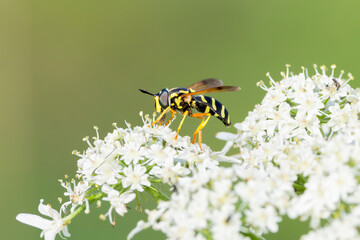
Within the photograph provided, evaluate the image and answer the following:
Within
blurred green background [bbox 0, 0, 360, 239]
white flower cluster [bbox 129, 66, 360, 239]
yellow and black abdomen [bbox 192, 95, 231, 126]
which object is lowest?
white flower cluster [bbox 129, 66, 360, 239]

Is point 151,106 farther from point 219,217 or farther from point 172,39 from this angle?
point 219,217

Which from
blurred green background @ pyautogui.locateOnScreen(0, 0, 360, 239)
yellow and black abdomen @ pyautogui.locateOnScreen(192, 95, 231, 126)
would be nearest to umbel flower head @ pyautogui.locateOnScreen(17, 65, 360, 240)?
yellow and black abdomen @ pyautogui.locateOnScreen(192, 95, 231, 126)

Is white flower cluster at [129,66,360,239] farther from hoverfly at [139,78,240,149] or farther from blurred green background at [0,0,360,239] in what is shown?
blurred green background at [0,0,360,239]

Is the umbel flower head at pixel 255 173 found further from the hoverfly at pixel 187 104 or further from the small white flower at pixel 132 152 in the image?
the hoverfly at pixel 187 104

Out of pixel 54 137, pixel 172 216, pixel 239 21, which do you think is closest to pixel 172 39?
pixel 239 21

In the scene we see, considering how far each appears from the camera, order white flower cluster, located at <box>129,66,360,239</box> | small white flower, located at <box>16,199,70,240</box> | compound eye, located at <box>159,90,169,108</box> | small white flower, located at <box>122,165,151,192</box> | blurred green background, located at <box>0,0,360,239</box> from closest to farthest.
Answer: white flower cluster, located at <box>129,66,360,239</box> → small white flower, located at <box>122,165,151,192</box> → small white flower, located at <box>16,199,70,240</box> → compound eye, located at <box>159,90,169,108</box> → blurred green background, located at <box>0,0,360,239</box>

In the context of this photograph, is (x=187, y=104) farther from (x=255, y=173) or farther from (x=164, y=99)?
(x=255, y=173)

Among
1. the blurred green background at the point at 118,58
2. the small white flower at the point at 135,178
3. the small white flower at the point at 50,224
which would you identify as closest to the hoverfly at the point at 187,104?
the small white flower at the point at 135,178

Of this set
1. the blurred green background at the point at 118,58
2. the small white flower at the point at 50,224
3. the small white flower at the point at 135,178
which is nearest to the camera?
the small white flower at the point at 135,178
